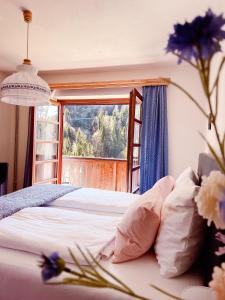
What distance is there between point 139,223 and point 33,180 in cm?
307

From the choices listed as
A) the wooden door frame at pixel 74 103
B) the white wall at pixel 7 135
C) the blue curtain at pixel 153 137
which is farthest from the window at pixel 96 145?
the blue curtain at pixel 153 137

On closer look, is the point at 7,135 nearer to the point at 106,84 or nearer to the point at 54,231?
the point at 106,84

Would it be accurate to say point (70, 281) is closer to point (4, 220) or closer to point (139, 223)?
point (139, 223)

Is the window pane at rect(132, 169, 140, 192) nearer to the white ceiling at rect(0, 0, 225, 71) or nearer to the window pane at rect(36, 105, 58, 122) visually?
the white ceiling at rect(0, 0, 225, 71)

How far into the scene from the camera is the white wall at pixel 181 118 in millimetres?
3410

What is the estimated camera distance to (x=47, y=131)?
4.42 meters

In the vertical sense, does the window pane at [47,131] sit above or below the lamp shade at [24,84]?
below

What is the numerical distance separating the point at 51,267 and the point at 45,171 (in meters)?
4.24

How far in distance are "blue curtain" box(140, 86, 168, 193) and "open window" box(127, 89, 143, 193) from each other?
0.09m

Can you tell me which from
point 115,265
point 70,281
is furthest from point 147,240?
point 70,281

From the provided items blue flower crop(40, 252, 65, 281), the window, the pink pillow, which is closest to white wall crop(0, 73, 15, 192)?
the window

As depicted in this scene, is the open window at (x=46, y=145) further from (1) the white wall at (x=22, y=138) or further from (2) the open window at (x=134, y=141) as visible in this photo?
(2) the open window at (x=134, y=141)

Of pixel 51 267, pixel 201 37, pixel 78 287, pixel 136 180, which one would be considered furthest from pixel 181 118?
pixel 51 267

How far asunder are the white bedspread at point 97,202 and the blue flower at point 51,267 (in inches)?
73.3
